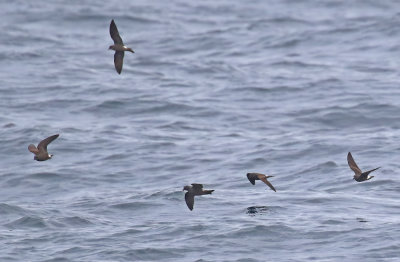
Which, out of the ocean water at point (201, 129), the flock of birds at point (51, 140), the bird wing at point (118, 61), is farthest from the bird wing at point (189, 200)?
the bird wing at point (118, 61)

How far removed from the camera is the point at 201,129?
2595 cm

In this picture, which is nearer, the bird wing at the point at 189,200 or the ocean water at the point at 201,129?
the bird wing at the point at 189,200

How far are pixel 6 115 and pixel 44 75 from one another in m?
4.27

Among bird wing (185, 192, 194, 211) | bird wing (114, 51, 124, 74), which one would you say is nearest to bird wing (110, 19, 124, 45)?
bird wing (114, 51, 124, 74)

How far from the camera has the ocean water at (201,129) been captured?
1848 centimetres

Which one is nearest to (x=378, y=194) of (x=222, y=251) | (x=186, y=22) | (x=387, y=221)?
(x=387, y=221)

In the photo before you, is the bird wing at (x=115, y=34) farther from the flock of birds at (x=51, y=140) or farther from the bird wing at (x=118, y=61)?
the bird wing at (x=118, y=61)

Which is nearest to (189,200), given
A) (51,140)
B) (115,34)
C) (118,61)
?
(51,140)

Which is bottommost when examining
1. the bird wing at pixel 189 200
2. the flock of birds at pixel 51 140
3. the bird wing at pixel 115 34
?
the bird wing at pixel 189 200

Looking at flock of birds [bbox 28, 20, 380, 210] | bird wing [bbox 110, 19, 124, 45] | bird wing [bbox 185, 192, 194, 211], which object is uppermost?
bird wing [bbox 110, 19, 124, 45]

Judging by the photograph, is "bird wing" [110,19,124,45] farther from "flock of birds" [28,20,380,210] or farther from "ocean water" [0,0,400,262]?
"ocean water" [0,0,400,262]

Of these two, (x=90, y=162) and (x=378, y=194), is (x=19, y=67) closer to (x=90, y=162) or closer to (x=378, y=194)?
(x=90, y=162)

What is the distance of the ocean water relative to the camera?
18.5 m

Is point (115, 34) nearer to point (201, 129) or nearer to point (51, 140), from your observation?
point (51, 140)
